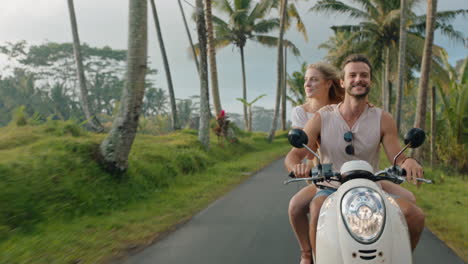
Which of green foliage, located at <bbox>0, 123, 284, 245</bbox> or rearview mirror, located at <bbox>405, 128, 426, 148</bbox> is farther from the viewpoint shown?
green foliage, located at <bbox>0, 123, 284, 245</bbox>

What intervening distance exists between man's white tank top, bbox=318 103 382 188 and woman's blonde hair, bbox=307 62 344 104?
4.89ft

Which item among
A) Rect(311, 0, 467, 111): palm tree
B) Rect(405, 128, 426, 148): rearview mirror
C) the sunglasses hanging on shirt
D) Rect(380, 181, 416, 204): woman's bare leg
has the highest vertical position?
Rect(311, 0, 467, 111): palm tree

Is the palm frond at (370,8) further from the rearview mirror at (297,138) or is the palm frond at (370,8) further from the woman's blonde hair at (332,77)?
the rearview mirror at (297,138)

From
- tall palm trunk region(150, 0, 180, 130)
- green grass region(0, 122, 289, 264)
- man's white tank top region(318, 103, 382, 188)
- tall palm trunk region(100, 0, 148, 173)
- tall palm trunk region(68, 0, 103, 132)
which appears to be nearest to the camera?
man's white tank top region(318, 103, 382, 188)

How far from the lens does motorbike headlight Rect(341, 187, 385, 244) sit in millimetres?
1575

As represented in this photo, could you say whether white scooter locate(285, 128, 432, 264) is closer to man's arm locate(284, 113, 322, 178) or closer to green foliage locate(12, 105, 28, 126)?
man's arm locate(284, 113, 322, 178)

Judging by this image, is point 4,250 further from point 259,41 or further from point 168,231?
point 259,41

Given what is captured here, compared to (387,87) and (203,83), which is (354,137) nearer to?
(203,83)

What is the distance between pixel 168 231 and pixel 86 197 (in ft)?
5.37

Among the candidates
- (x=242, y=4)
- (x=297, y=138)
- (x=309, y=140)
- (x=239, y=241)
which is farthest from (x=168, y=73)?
(x=297, y=138)

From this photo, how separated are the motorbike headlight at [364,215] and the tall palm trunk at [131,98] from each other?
200 inches

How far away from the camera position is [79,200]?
5164 mm

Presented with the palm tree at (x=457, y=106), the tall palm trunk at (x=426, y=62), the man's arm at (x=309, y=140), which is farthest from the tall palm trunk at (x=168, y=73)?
the man's arm at (x=309, y=140)

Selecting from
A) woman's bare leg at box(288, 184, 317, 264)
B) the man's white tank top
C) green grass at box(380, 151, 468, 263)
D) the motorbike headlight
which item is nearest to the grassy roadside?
green grass at box(380, 151, 468, 263)
